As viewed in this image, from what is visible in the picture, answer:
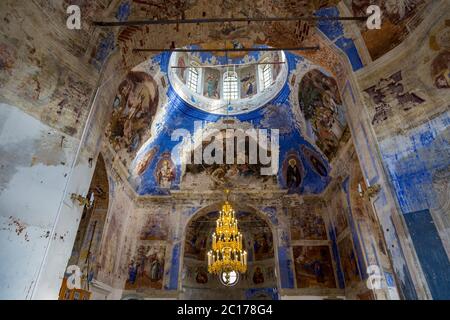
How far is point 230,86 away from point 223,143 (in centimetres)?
300

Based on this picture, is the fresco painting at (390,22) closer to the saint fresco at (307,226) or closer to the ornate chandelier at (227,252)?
the ornate chandelier at (227,252)

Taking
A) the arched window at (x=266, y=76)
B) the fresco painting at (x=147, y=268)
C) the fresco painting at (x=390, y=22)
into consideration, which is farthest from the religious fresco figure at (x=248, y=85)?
the fresco painting at (x=147, y=268)

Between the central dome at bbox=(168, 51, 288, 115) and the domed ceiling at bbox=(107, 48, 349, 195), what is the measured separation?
13cm

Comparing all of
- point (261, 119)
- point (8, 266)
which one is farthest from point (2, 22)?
point (261, 119)

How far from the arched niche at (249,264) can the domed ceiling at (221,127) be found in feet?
13.1

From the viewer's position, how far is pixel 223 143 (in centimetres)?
1356

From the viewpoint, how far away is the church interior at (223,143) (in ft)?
15.0

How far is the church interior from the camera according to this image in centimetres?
456

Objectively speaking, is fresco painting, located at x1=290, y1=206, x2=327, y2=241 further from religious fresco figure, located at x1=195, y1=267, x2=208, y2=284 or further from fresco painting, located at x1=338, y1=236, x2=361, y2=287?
religious fresco figure, located at x1=195, y1=267, x2=208, y2=284

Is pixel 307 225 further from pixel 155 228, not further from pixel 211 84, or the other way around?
pixel 211 84

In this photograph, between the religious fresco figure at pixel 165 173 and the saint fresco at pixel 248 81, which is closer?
the religious fresco figure at pixel 165 173

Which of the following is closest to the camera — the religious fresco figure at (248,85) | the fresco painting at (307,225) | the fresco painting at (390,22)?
the fresco painting at (390,22)
